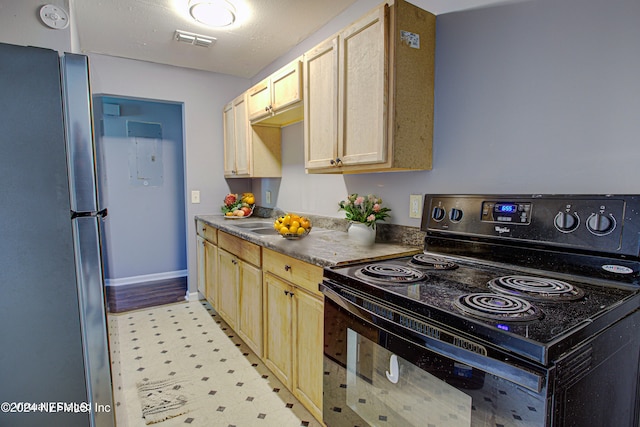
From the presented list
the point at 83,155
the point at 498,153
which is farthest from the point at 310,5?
the point at 83,155

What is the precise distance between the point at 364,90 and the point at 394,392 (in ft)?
4.38

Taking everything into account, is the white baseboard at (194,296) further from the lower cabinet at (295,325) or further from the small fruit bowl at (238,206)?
the lower cabinet at (295,325)

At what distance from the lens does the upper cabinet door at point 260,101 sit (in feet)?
8.71

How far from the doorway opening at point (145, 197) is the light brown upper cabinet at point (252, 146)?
3.63 feet

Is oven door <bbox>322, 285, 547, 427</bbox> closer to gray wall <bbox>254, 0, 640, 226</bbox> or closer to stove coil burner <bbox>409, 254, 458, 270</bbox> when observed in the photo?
stove coil burner <bbox>409, 254, 458, 270</bbox>

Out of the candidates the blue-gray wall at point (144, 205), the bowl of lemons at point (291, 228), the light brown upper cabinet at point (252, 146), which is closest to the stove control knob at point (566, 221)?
the bowl of lemons at point (291, 228)

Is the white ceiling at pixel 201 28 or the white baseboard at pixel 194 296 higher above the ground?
the white ceiling at pixel 201 28

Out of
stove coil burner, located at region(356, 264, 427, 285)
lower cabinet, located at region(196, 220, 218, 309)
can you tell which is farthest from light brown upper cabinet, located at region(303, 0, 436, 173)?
lower cabinet, located at region(196, 220, 218, 309)

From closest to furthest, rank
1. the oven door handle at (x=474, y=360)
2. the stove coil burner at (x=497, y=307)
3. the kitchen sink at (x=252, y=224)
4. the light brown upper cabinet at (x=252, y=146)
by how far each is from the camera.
→ the oven door handle at (x=474, y=360) < the stove coil burner at (x=497, y=307) < the kitchen sink at (x=252, y=224) < the light brown upper cabinet at (x=252, y=146)

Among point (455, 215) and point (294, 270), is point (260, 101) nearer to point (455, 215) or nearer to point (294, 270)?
point (294, 270)

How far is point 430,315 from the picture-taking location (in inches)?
35.9

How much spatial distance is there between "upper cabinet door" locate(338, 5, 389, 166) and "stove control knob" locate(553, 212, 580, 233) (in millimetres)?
731

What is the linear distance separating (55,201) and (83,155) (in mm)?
167

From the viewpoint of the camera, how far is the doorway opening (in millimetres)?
3938
